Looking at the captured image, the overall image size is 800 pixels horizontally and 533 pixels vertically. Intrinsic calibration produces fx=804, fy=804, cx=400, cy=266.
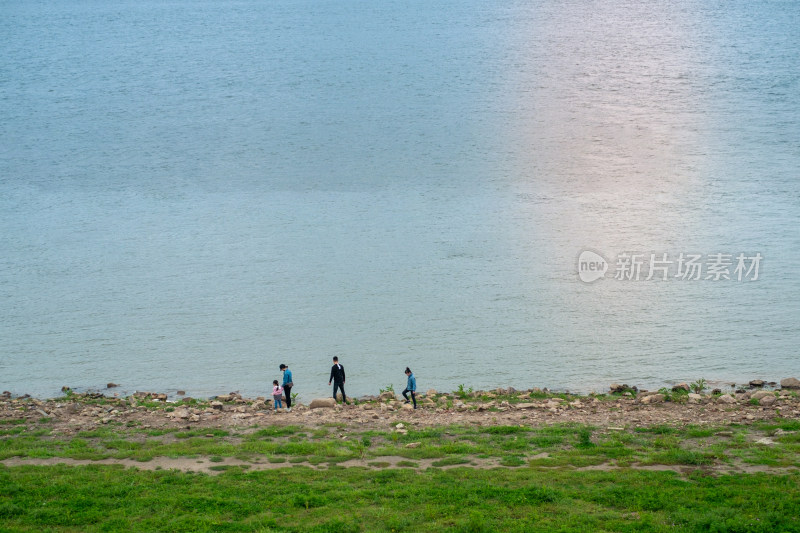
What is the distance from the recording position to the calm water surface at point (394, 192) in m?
32.8

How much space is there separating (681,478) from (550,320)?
1881 centimetres

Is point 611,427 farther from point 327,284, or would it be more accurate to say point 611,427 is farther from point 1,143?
point 1,143

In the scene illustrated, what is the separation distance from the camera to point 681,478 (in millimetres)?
16281

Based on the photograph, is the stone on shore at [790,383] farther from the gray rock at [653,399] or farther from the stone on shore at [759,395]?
the gray rock at [653,399]

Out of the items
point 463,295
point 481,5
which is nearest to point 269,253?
point 463,295

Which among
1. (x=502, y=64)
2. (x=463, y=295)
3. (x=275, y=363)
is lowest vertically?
(x=275, y=363)

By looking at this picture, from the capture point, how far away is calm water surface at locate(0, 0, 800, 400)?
107 ft

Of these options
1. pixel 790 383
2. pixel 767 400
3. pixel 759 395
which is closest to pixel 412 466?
pixel 767 400

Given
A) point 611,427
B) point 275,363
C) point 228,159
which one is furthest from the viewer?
point 228,159

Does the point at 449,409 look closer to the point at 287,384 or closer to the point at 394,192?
the point at 287,384

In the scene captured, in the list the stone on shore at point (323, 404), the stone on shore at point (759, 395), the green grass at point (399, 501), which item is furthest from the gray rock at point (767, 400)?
the stone on shore at point (323, 404)

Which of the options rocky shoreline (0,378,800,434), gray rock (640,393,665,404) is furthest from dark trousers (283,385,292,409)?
gray rock (640,393,665,404)

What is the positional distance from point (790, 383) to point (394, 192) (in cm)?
3489

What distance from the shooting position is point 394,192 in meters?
57.8
